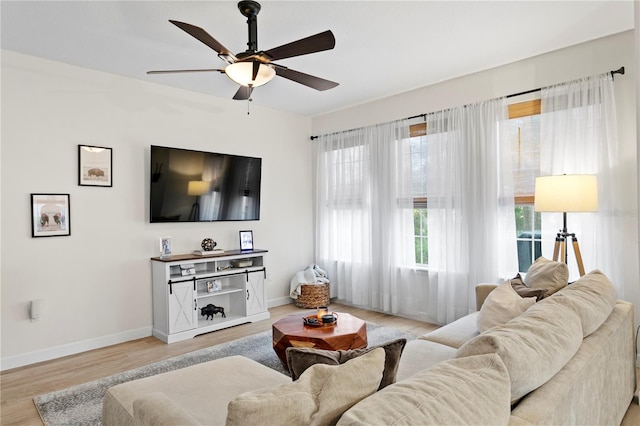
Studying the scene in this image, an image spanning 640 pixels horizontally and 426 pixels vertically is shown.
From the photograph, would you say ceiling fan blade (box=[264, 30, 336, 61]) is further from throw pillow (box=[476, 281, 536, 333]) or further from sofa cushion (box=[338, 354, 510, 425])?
sofa cushion (box=[338, 354, 510, 425])

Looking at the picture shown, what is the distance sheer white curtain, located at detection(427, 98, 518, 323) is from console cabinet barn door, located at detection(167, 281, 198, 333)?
260cm

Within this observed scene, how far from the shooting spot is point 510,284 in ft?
8.59

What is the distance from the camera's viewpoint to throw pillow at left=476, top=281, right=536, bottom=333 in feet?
7.61

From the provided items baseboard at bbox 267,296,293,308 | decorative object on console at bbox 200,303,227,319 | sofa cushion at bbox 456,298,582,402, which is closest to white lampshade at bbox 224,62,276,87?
sofa cushion at bbox 456,298,582,402

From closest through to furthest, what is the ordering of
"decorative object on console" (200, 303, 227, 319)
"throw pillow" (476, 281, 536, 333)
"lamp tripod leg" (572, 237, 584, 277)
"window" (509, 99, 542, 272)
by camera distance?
"throw pillow" (476, 281, 536, 333) < "lamp tripod leg" (572, 237, 584, 277) < "window" (509, 99, 542, 272) < "decorative object on console" (200, 303, 227, 319)

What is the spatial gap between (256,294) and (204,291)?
0.61 meters

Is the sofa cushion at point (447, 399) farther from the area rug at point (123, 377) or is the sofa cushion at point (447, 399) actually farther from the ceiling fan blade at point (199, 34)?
the area rug at point (123, 377)

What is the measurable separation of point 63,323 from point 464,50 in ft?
14.7

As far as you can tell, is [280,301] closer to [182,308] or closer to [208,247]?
[208,247]

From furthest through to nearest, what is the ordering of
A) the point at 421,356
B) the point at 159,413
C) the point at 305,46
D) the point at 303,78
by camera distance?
the point at 303,78 → the point at 305,46 → the point at 421,356 → the point at 159,413

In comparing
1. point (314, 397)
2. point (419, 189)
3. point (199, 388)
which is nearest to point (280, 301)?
point (419, 189)

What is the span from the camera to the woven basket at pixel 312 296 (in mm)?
5266

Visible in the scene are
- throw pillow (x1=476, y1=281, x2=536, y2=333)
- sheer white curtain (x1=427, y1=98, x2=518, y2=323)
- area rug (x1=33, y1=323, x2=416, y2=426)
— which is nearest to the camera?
throw pillow (x1=476, y1=281, x2=536, y2=333)

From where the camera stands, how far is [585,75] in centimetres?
347
